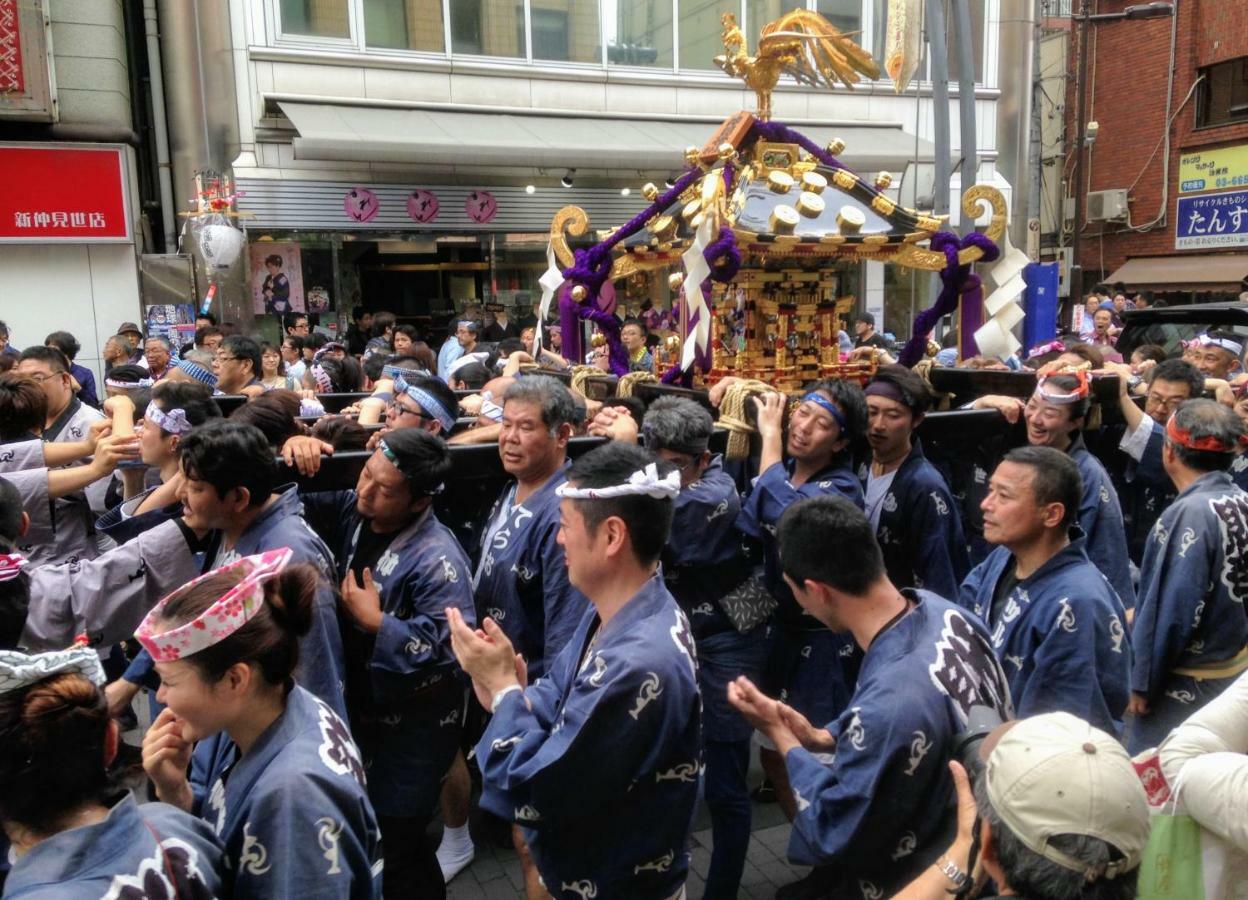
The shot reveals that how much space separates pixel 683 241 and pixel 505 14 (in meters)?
10.5

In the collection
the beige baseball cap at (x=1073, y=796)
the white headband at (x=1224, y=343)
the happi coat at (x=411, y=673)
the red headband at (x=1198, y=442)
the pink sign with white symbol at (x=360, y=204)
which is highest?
the pink sign with white symbol at (x=360, y=204)

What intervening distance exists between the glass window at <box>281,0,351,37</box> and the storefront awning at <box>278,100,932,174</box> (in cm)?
102

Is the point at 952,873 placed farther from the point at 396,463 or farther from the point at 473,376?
the point at 473,376

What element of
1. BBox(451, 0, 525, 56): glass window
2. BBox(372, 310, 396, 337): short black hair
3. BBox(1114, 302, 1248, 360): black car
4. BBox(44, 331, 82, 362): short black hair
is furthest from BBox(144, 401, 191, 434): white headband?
BBox(451, 0, 525, 56): glass window

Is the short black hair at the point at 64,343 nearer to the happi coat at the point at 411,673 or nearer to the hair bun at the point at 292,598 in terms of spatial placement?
the happi coat at the point at 411,673

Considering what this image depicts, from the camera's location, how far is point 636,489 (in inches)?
89.2

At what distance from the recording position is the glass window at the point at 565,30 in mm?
14289

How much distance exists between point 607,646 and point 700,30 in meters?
15.0

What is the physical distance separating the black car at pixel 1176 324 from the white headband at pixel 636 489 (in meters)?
7.33

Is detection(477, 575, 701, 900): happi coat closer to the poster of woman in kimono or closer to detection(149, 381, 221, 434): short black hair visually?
detection(149, 381, 221, 434): short black hair

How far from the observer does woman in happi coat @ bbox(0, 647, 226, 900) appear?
150cm

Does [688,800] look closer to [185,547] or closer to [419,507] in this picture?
[419,507]

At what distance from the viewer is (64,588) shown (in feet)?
9.12

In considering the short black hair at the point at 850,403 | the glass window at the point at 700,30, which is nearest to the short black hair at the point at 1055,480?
the short black hair at the point at 850,403
